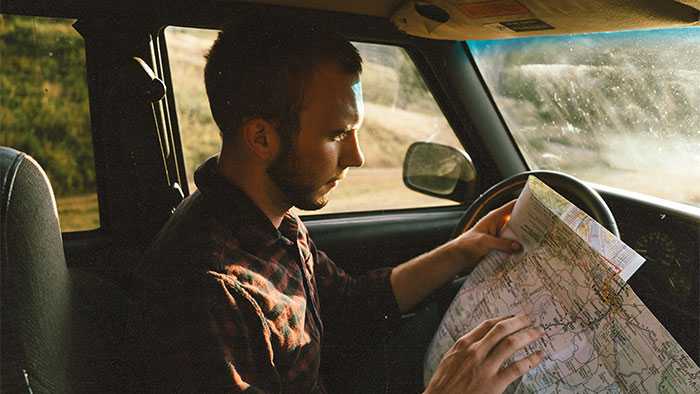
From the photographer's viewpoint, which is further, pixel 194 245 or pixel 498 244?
pixel 498 244

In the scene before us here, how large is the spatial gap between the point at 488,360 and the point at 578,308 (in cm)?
20

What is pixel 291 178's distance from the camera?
1.52 metres

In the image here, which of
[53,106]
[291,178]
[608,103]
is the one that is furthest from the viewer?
[608,103]

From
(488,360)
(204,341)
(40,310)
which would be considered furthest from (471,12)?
(40,310)

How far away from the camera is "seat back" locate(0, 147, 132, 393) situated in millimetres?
837

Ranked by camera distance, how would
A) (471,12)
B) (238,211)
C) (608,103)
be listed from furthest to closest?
(608,103), (471,12), (238,211)

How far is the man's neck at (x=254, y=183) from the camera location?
150 centimetres

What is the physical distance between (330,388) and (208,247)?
32.7 inches

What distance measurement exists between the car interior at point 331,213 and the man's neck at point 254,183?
0.37m

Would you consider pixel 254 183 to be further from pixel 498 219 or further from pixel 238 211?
pixel 498 219

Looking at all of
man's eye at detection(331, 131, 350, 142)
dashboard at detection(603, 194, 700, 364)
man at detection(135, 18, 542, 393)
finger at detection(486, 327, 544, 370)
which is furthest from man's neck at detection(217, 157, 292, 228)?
dashboard at detection(603, 194, 700, 364)


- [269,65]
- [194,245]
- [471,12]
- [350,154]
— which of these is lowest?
[194,245]

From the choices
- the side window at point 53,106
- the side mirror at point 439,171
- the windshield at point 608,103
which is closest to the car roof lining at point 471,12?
the side window at point 53,106

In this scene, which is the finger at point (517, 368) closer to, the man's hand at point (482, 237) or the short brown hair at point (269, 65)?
the man's hand at point (482, 237)
